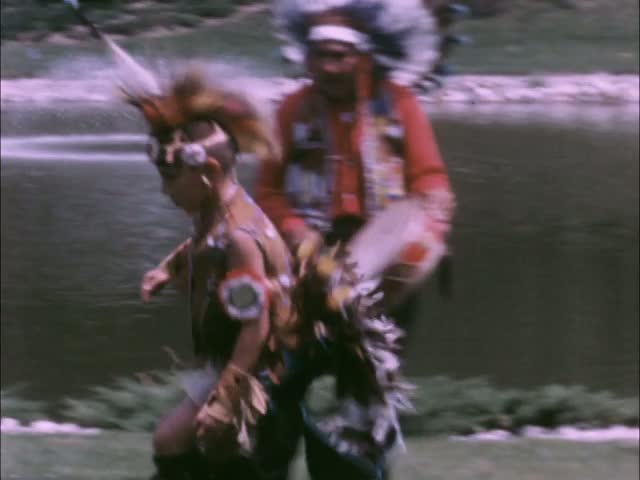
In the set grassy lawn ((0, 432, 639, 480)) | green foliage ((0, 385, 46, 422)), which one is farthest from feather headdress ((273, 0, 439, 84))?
green foliage ((0, 385, 46, 422))

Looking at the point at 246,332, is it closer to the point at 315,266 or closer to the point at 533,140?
the point at 315,266

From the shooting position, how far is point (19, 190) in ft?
44.6

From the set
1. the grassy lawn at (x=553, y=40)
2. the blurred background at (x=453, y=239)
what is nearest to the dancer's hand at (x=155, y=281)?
the blurred background at (x=453, y=239)

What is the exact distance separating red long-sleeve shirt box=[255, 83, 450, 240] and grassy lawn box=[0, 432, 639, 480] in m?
1.22

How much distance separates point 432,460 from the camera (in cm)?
513

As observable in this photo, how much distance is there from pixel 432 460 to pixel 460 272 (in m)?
4.98

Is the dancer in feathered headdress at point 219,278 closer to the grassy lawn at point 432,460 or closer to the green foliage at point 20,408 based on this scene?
the grassy lawn at point 432,460

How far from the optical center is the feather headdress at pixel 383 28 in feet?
13.0

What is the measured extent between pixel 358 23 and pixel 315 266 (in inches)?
33.3

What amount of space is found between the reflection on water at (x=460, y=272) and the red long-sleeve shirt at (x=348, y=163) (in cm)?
44

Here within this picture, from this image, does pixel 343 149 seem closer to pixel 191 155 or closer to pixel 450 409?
pixel 191 155

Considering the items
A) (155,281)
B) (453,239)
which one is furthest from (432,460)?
(453,239)

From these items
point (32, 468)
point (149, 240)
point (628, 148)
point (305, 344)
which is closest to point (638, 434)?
point (32, 468)

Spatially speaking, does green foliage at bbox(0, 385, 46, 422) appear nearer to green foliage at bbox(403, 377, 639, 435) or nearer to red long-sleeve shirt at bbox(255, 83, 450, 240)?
green foliage at bbox(403, 377, 639, 435)
